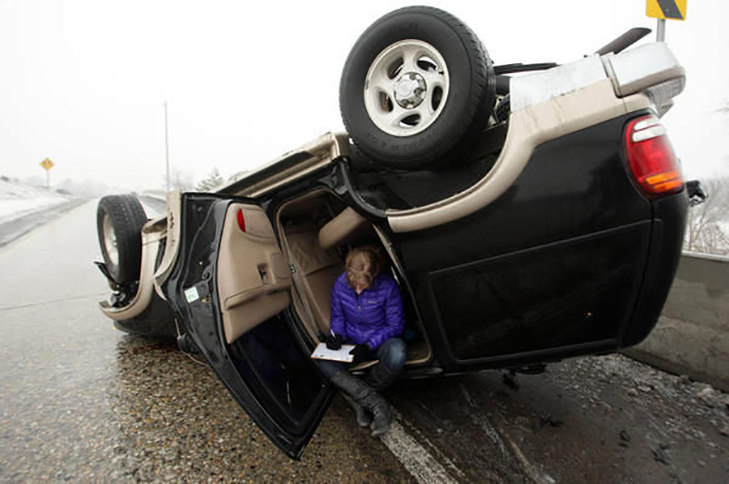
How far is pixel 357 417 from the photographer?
6.68 ft

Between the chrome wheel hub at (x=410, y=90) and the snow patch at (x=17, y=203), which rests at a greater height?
the snow patch at (x=17, y=203)

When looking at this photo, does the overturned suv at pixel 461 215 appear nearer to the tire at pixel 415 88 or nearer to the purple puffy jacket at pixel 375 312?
the tire at pixel 415 88

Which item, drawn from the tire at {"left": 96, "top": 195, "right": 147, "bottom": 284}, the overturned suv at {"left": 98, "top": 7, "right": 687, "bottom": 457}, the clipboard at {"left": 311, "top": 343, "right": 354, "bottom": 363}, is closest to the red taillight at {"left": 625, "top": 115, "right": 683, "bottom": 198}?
the overturned suv at {"left": 98, "top": 7, "right": 687, "bottom": 457}

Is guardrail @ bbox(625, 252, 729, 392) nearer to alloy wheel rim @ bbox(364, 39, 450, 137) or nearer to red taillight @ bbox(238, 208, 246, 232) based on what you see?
alloy wheel rim @ bbox(364, 39, 450, 137)

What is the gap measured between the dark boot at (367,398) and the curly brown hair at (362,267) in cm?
53

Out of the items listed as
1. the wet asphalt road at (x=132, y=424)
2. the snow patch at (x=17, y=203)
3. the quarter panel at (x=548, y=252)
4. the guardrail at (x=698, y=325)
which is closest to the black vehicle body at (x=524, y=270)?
the quarter panel at (x=548, y=252)

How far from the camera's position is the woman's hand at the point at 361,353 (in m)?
2.02

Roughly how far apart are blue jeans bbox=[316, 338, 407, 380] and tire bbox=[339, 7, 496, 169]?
987mm

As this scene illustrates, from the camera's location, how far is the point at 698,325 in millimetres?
2316

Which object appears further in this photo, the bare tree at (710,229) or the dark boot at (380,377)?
the bare tree at (710,229)

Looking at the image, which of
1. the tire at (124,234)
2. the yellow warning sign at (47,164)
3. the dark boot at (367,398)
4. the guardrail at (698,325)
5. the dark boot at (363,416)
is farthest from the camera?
the yellow warning sign at (47,164)

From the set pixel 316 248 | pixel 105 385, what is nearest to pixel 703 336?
pixel 316 248

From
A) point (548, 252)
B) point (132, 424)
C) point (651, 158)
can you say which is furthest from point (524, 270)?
point (132, 424)

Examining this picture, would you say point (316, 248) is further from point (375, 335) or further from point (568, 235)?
point (568, 235)
